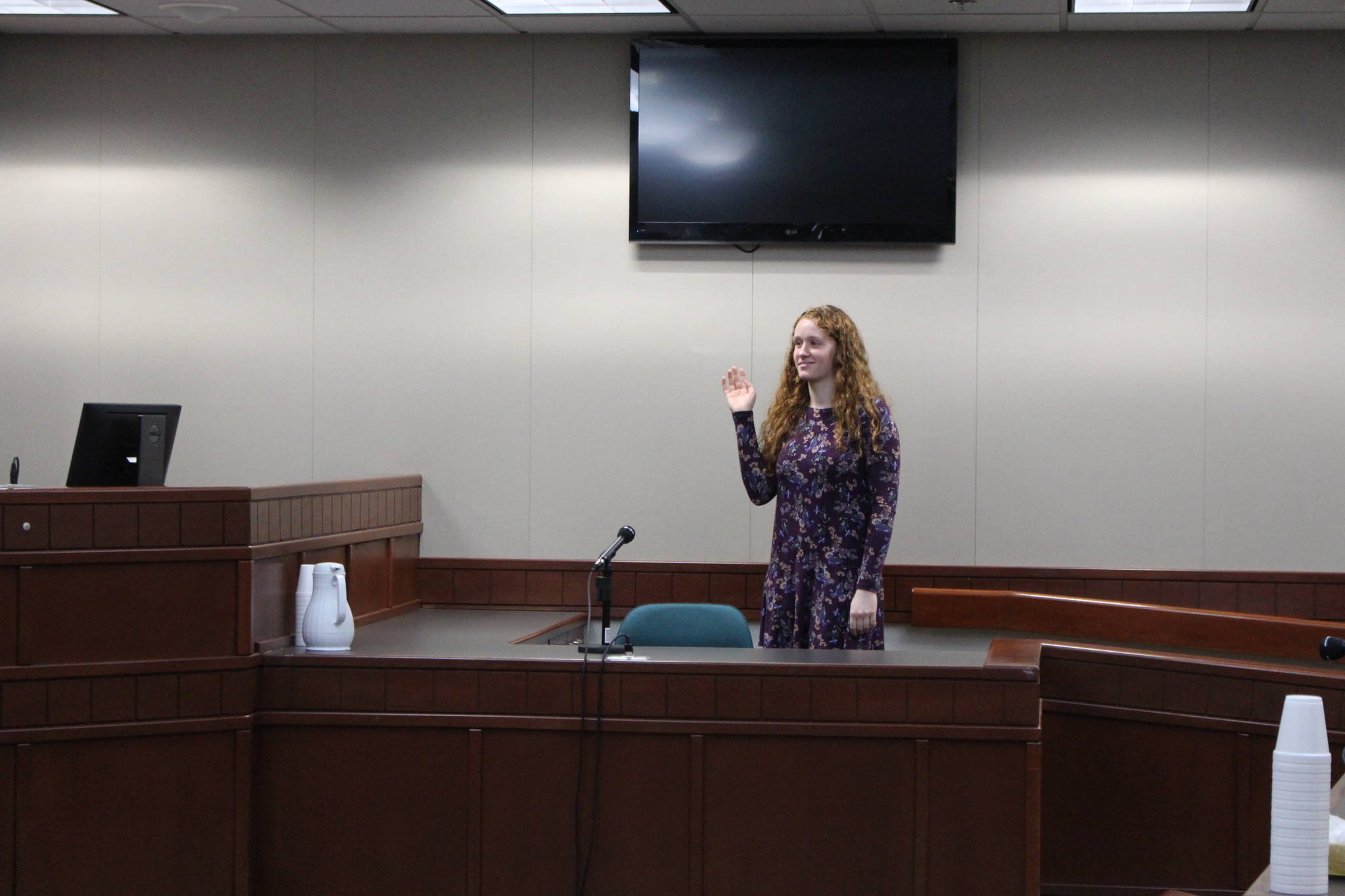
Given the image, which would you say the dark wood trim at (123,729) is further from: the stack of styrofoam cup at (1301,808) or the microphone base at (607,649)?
the stack of styrofoam cup at (1301,808)

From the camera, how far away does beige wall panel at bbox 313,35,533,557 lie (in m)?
5.78

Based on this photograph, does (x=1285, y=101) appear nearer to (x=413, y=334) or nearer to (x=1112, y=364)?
(x=1112, y=364)

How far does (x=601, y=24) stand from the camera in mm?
5539

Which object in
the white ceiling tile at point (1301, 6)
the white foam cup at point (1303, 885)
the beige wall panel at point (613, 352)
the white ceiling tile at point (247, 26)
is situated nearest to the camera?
the white foam cup at point (1303, 885)

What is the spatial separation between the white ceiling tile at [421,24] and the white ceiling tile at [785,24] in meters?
0.83

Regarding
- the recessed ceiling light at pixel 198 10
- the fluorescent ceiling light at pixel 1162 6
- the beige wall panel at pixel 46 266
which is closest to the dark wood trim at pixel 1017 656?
the fluorescent ceiling light at pixel 1162 6

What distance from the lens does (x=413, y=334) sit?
229 inches

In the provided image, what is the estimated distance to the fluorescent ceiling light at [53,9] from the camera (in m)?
5.33

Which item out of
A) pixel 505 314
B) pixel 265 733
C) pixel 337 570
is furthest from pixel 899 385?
pixel 265 733

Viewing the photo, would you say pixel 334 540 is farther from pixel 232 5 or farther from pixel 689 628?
pixel 232 5

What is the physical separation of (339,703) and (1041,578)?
2.87 metres

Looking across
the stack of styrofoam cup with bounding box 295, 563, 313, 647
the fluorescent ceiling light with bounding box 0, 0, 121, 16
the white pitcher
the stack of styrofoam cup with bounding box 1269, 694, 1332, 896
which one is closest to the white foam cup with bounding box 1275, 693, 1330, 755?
the stack of styrofoam cup with bounding box 1269, 694, 1332, 896

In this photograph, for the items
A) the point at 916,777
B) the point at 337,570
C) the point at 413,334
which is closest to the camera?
the point at 916,777

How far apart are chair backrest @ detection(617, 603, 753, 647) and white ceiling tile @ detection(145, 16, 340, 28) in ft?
9.25
